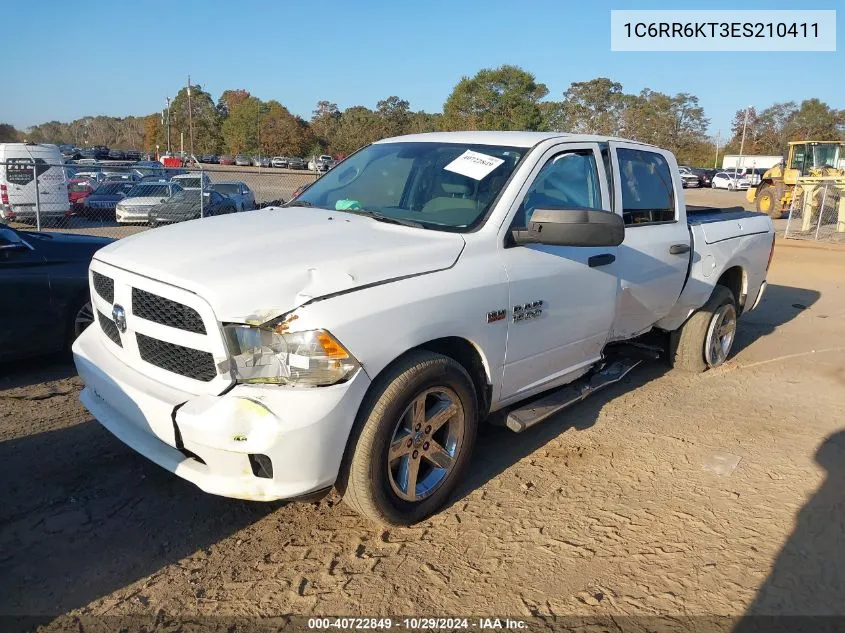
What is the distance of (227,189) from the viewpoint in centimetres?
1841

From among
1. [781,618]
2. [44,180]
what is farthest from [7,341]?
[44,180]

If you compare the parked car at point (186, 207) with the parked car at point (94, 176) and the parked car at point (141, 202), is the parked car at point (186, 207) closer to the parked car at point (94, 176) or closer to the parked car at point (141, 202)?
the parked car at point (141, 202)

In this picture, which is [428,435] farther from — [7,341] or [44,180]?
[44,180]

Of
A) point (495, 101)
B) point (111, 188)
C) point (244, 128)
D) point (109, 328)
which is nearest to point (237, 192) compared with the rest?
point (111, 188)

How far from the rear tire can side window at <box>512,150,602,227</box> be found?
2.03m

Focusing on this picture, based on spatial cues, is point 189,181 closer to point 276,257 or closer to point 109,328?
point 109,328

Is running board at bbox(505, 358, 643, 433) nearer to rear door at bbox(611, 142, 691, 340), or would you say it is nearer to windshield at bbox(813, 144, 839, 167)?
rear door at bbox(611, 142, 691, 340)

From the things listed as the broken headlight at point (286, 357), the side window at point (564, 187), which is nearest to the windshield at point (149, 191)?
the side window at point (564, 187)

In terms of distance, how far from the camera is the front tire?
2930 millimetres

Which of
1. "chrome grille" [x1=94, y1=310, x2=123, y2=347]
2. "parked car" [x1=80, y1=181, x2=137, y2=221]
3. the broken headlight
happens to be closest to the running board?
the broken headlight

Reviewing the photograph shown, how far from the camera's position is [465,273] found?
328 cm

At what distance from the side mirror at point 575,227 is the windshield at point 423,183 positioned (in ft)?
1.19

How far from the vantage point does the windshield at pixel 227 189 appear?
18.2 meters

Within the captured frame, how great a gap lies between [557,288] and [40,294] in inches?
153
